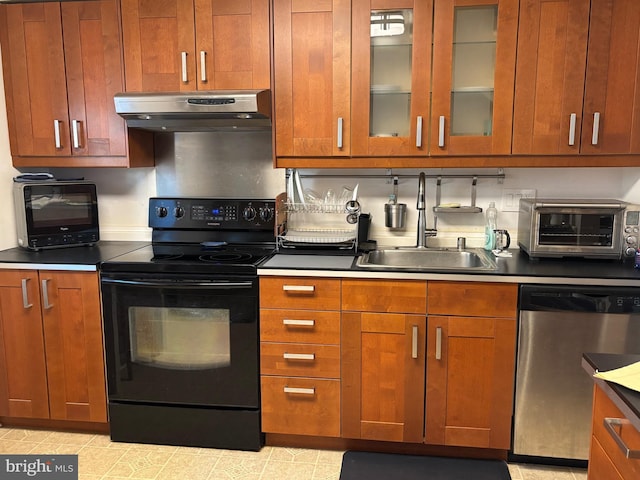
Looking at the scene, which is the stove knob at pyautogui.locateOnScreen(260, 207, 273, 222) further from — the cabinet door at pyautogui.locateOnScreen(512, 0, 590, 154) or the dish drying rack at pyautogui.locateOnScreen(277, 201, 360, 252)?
the cabinet door at pyautogui.locateOnScreen(512, 0, 590, 154)

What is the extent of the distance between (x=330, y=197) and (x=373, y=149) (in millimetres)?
467

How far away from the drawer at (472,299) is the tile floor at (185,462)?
29.2 inches

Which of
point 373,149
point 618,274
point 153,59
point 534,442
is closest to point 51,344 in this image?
point 153,59

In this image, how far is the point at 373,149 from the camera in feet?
7.86

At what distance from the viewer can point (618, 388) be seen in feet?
3.48

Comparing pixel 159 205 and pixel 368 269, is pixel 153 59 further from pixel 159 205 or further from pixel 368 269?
pixel 368 269

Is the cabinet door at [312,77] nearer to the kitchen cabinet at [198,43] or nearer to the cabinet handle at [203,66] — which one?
the kitchen cabinet at [198,43]

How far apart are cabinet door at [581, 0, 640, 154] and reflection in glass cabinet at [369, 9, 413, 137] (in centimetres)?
80

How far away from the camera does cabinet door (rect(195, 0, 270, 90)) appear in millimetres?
2383

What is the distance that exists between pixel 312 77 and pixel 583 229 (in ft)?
4.79

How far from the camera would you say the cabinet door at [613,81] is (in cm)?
217

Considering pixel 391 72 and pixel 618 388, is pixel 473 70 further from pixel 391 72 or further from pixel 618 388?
pixel 618 388

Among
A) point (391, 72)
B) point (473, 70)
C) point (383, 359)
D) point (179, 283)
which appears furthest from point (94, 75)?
point (383, 359)

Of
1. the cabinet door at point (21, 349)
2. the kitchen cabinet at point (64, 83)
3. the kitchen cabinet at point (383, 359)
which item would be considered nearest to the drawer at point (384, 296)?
the kitchen cabinet at point (383, 359)
